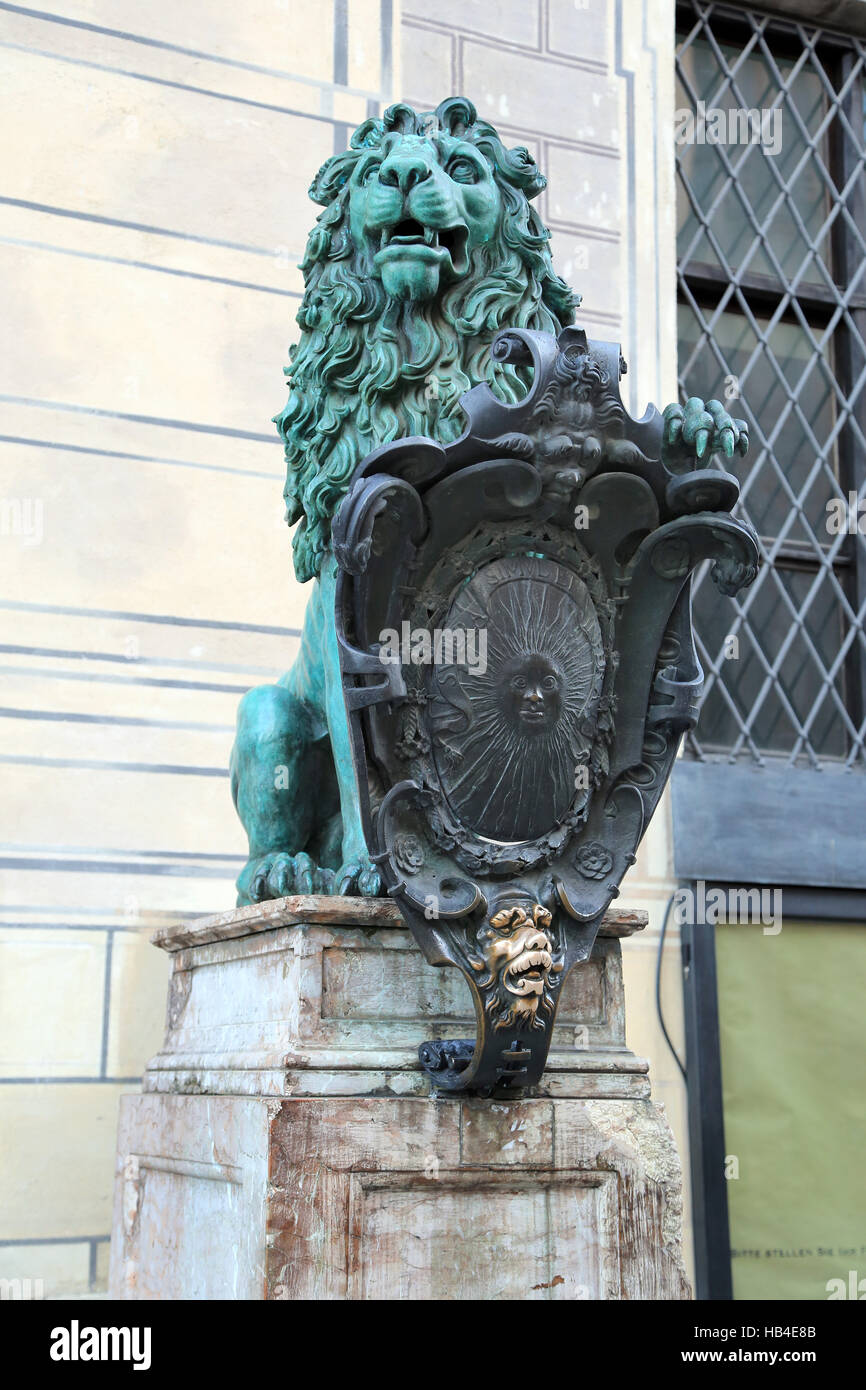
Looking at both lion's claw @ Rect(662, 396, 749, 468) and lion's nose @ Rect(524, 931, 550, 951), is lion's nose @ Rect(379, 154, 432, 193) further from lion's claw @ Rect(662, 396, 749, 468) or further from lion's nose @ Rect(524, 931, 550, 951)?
lion's nose @ Rect(524, 931, 550, 951)

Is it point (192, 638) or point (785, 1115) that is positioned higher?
point (192, 638)

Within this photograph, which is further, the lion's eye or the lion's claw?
the lion's eye

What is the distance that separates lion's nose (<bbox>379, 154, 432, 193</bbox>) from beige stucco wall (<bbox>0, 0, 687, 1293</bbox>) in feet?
6.27

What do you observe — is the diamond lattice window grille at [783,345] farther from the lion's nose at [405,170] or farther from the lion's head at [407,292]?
the lion's nose at [405,170]

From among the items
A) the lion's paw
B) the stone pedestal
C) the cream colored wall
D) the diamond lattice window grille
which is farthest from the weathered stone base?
the diamond lattice window grille

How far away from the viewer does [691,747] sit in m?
4.99

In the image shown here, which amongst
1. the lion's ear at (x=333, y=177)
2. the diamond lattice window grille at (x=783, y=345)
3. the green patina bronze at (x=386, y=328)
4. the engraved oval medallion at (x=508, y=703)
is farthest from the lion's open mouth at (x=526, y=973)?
the diamond lattice window grille at (x=783, y=345)

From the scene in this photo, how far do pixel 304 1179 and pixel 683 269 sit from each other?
406 cm

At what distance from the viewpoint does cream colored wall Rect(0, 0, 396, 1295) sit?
13.0 ft

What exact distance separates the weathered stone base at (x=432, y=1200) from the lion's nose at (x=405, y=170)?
1682 mm

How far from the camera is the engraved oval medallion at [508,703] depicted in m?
2.46

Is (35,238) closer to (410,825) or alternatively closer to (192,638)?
(192,638)

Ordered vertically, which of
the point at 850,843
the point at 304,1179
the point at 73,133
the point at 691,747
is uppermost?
the point at 73,133

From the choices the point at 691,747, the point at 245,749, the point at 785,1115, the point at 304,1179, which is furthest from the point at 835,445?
the point at 304,1179
